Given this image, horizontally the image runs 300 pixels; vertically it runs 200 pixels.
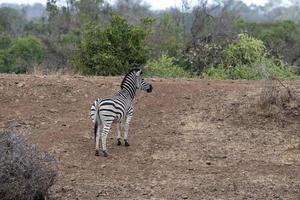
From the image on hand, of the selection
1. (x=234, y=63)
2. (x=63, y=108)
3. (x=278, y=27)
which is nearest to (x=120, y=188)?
(x=63, y=108)

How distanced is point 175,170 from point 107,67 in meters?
7.87

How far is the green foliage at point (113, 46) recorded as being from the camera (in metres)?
15.6

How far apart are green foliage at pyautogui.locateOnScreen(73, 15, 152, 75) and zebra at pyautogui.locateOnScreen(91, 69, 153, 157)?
21.4 feet

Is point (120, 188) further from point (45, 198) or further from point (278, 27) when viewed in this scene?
point (278, 27)

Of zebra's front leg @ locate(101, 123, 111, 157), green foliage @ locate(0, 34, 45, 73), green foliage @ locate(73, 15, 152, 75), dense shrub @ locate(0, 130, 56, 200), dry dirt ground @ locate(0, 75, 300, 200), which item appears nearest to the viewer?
dense shrub @ locate(0, 130, 56, 200)

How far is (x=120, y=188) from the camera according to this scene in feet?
23.5

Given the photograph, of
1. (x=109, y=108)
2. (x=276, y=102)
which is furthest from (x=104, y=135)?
(x=276, y=102)

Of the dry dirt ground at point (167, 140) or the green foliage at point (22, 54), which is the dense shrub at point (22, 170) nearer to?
the dry dirt ground at point (167, 140)

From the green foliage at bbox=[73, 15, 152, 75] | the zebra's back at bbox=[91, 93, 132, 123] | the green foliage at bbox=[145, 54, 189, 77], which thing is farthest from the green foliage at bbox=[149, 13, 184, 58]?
the zebra's back at bbox=[91, 93, 132, 123]

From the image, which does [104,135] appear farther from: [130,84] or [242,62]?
[242,62]

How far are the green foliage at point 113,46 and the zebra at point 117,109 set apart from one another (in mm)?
6533

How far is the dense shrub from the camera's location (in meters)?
5.93

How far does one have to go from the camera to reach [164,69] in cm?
1579

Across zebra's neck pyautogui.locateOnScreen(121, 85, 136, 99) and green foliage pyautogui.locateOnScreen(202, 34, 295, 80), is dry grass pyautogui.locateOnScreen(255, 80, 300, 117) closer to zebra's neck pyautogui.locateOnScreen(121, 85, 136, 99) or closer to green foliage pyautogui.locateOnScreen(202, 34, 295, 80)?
zebra's neck pyautogui.locateOnScreen(121, 85, 136, 99)
